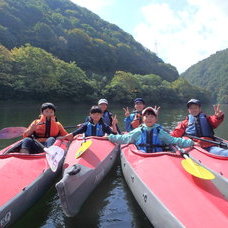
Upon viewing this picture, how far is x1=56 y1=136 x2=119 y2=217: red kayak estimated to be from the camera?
3.56 metres

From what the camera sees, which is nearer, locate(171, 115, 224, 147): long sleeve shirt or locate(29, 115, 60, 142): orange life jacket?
locate(171, 115, 224, 147): long sleeve shirt

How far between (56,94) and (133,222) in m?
34.5

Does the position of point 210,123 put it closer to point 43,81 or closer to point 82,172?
point 82,172

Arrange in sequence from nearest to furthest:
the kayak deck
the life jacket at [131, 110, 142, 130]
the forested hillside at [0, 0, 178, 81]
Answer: the kayak deck → the life jacket at [131, 110, 142, 130] → the forested hillside at [0, 0, 178, 81]

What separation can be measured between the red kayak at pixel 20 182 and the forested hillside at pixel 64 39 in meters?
50.9

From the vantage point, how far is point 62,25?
75.4 m

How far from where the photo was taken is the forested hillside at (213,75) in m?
117

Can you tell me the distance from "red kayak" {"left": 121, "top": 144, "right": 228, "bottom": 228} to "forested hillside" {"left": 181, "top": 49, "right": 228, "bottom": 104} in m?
106

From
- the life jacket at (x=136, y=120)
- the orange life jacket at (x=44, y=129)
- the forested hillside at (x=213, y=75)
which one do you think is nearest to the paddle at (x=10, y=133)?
the orange life jacket at (x=44, y=129)

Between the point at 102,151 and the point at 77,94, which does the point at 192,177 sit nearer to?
the point at 102,151

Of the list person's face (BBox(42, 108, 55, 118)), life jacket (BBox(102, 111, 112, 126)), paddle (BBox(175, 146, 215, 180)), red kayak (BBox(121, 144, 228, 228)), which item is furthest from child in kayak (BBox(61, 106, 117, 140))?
paddle (BBox(175, 146, 215, 180))

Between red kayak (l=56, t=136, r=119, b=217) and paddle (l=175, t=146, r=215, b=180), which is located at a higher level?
paddle (l=175, t=146, r=215, b=180)

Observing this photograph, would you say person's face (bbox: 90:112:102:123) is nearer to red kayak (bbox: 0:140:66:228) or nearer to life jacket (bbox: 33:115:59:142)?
life jacket (bbox: 33:115:59:142)

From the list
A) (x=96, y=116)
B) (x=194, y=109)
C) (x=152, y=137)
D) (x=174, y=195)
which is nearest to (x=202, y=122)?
(x=194, y=109)
